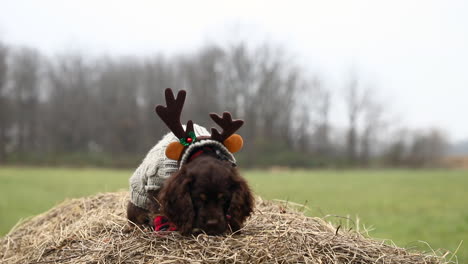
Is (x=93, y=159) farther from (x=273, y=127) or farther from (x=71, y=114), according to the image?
(x=273, y=127)

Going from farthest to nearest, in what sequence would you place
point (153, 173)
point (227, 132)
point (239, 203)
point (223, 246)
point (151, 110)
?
point (151, 110)
point (153, 173)
point (227, 132)
point (239, 203)
point (223, 246)

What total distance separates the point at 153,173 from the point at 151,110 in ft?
154

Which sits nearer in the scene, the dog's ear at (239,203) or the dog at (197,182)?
the dog at (197,182)

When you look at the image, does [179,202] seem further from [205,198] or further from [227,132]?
[227,132]

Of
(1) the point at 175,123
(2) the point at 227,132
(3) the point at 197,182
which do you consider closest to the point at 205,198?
(3) the point at 197,182

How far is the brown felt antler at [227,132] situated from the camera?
3.71m

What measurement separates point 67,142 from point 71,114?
13.4ft

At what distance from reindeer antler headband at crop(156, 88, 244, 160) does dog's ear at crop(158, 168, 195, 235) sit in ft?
1.05

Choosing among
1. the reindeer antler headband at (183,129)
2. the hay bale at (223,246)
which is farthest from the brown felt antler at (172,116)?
the hay bale at (223,246)

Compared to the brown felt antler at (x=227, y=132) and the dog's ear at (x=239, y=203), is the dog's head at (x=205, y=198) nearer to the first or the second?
the dog's ear at (x=239, y=203)

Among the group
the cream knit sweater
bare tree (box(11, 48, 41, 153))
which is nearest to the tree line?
bare tree (box(11, 48, 41, 153))

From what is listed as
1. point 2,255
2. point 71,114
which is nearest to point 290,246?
point 2,255

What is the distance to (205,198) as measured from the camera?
3.23m

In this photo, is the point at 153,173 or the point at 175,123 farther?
the point at 153,173
